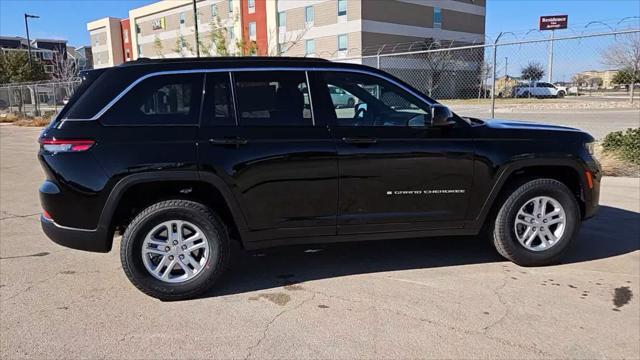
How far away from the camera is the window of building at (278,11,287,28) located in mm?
48031

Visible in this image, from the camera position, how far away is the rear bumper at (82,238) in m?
3.94

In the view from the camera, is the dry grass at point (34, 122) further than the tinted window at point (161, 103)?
Yes

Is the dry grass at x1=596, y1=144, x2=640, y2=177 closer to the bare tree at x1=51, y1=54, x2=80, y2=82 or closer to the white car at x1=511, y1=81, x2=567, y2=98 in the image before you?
the white car at x1=511, y1=81, x2=567, y2=98

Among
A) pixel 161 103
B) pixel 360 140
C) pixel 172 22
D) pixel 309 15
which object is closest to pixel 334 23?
pixel 309 15

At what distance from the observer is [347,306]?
12.8ft

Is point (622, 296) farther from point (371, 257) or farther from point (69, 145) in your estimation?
point (69, 145)

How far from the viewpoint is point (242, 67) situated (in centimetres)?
414

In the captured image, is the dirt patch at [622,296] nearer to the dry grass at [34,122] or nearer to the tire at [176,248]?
the tire at [176,248]

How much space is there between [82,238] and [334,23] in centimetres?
4261

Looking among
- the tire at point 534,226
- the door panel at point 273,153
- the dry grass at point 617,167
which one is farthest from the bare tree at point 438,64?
the door panel at point 273,153

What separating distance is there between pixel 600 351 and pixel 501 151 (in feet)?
5.91

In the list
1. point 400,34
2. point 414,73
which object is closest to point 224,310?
point 414,73

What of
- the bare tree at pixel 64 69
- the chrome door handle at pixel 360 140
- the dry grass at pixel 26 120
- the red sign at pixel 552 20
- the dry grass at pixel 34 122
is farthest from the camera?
the red sign at pixel 552 20

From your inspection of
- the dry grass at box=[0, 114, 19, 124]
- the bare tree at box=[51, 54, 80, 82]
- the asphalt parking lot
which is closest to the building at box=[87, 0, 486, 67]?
the bare tree at box=[51, 54, 80, 82]
